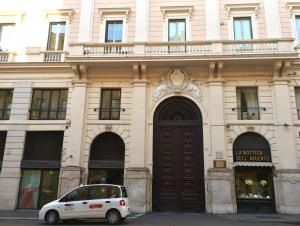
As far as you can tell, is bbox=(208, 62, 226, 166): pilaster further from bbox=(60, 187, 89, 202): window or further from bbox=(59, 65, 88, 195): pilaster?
bbox=(59, 65, 88, 195): pilaster

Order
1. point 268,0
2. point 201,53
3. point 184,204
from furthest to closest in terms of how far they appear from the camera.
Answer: point 268,0
point 201,53
point 184,204

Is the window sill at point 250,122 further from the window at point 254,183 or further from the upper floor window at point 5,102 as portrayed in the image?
the upper floor window at point 5,102

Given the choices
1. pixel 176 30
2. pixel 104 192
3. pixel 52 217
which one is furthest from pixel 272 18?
pixel 52 217

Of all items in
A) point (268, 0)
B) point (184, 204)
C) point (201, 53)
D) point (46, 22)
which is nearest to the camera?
point (184, 204)

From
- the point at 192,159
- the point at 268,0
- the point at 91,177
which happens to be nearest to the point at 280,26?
the point at 268,0

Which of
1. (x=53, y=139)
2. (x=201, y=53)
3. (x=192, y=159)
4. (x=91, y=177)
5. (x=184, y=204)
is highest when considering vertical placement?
(x=201, y=53)

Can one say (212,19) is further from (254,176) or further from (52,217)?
(52,217)

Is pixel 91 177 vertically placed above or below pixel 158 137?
below

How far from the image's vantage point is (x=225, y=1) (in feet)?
59.0

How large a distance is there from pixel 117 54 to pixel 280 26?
31.7 feet

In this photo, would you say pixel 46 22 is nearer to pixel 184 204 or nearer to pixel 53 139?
pixel 53 139

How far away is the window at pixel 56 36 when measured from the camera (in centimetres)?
1822

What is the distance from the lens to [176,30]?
17.9 m

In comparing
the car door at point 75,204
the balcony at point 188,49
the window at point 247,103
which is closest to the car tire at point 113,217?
the car door at point 75,204
